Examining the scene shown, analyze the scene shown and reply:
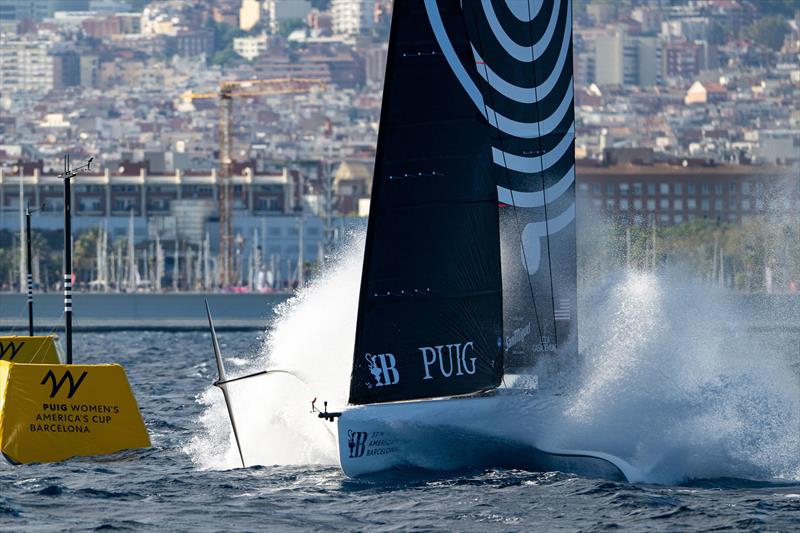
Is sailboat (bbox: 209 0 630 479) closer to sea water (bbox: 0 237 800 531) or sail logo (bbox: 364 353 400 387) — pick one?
sail logo (bbox: 364 353 400 387)

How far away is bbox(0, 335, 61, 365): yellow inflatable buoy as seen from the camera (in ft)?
74.4

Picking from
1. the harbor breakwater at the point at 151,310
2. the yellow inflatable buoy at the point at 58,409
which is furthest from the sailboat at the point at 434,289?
the harbor breakwater at the point at 151,310

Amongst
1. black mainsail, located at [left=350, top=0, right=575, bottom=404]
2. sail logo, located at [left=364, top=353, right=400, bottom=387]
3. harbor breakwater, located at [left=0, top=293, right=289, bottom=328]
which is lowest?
harbor breakwater, located at [left=0, top=293, right=289, bottom=328]

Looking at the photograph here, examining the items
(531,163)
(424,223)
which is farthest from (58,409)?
(531,163)

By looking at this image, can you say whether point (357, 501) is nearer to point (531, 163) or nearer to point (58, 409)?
point (531, 163)

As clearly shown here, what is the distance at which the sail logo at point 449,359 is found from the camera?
1602 cm

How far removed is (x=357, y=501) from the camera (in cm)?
1521

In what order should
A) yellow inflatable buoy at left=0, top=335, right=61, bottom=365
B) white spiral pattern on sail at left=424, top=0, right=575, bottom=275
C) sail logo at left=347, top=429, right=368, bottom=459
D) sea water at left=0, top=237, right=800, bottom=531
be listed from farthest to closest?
yellow inflatable buoy at left=0, top=335, right=61, bottom=365
white spiral pattern on sail at left=424, top=0, right=575, bottom=275
sail logo at left=347, top=429, right=368, bottom=459
sea water at left=0, top=237, right=800, bottom=531

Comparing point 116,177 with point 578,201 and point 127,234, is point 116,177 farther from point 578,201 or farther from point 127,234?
point 578,201

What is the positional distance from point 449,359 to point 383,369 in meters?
0.56

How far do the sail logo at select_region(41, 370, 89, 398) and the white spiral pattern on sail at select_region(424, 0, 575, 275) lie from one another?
4280 mm

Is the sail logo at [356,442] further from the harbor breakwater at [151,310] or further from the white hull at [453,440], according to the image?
the harbor breakwater at [151,310]

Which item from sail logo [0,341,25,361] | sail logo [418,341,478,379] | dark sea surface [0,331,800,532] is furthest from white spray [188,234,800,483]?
sail logo [0,341,25,361]

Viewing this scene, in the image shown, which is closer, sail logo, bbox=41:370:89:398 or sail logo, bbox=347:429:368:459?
sail logo, bbox=347:429:368:459
